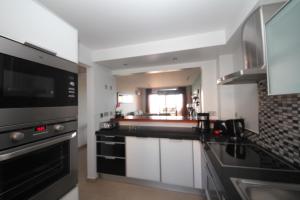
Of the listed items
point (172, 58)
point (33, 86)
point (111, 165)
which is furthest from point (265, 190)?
point (111, 165)

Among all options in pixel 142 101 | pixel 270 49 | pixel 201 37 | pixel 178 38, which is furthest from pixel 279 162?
pixel 142 101

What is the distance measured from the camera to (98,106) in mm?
2590

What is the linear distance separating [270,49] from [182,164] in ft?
5.78

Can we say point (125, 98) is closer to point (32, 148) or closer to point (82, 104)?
point (82, 104)

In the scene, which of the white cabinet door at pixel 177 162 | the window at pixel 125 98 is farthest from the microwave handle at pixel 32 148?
the window at pixel 125 98

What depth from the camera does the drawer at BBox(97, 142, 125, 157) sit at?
233cm

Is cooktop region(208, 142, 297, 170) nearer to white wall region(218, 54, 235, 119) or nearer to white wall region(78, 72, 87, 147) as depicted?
white wall region(218, 54, 235, 119)

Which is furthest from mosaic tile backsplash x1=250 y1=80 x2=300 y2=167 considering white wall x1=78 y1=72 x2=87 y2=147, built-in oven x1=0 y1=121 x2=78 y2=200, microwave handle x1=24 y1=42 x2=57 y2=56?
white wall x1=78 y1=72 x2=87 y2=147

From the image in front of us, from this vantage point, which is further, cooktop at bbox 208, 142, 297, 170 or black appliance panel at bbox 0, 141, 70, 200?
cooktop at bbox 208, 142, 297, 170

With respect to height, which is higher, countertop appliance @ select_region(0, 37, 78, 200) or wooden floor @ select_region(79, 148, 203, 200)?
countertop appliance @ select_region(0, 37, 78, 200)

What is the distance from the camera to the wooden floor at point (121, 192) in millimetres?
1976

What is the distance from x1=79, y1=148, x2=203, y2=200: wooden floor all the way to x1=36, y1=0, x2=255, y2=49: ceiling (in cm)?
234

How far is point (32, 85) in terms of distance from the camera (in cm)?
78

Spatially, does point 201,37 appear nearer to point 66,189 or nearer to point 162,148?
point 162,148
